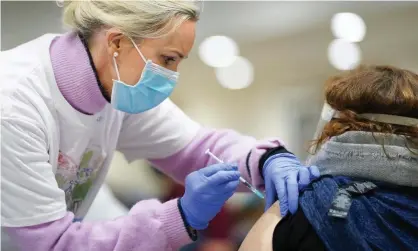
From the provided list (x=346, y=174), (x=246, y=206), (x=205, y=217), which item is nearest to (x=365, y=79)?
(x=346, y=174)

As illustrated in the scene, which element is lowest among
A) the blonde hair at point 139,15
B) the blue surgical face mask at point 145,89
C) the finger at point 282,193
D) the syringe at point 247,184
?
the syringe at point 247,184

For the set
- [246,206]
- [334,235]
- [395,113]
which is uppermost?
[395,113]

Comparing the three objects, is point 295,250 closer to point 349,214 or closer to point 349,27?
point 349,214

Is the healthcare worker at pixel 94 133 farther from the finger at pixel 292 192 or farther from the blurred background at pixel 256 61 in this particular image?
the blurred background at pixel 256 61

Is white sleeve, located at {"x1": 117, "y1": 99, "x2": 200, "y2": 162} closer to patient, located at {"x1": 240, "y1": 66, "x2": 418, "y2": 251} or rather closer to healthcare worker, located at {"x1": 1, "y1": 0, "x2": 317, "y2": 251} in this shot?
healthcare worker, located at {"x1": 1, "y1": 0, "x2": 317, "y2": 251}

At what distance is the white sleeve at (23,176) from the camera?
125 cm

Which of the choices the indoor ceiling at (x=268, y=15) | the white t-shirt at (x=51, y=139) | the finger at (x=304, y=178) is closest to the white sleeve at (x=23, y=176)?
the white t-shirt at (x=51, y=139)

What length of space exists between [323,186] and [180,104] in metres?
1.50

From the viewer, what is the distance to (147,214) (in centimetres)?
132

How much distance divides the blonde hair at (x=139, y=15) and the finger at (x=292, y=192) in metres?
0.50

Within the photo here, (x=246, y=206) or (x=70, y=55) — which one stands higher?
(x=70, y=55)

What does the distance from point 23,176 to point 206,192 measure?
44cm

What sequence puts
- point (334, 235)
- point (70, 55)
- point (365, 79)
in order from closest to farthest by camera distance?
point (334, 235) → point (365, 79) → point (70, 55)

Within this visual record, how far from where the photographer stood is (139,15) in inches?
54.2
